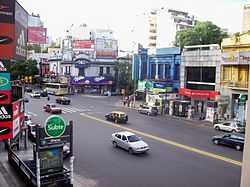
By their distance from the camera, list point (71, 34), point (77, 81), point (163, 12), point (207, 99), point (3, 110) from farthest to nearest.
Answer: point (71, 34) < point (163, 12) < point (77, 81) < point (207, 99) < point (3, 110)

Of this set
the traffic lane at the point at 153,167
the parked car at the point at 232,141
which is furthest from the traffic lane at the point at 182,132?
the traffic lane at the point at 153,167

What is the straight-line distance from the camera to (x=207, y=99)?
144 feet

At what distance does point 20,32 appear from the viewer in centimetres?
1416

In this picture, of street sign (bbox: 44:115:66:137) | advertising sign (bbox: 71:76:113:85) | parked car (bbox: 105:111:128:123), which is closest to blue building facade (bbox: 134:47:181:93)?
parked car (bbox: 105:111:128:123)

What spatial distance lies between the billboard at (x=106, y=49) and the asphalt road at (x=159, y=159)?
179ft

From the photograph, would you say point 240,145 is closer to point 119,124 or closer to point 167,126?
point 167,126

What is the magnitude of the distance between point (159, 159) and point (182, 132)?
10.3 metres

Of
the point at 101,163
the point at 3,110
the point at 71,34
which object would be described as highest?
the point at 71,34

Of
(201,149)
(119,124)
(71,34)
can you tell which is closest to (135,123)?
(119,124)

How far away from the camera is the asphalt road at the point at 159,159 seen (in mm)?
17703

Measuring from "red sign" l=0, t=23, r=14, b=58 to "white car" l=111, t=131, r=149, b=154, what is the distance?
1277 cm

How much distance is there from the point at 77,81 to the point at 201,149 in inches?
2293

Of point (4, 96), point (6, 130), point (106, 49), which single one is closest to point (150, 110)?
point (6, 130)

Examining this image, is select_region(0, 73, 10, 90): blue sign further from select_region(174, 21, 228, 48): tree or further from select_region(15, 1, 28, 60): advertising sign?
select_region(174, 21, 228, 48): tree
